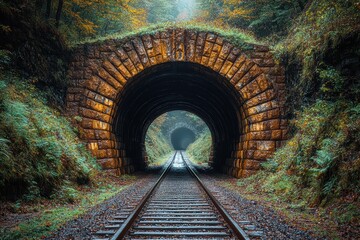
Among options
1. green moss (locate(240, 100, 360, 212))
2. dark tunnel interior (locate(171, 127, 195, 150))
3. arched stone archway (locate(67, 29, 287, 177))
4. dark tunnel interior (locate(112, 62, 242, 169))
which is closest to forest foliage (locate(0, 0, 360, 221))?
green moss (locate(240, 100, 360, 212))

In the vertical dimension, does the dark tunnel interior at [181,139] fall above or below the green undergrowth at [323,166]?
above

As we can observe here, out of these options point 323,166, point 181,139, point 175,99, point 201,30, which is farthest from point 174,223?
point 181,139

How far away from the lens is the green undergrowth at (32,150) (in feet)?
19.0

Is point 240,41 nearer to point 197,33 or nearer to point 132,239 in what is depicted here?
point 197,33

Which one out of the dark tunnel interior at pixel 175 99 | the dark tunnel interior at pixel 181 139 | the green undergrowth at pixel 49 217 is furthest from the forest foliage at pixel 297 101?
the dark tunnel interior at pixel 181 139

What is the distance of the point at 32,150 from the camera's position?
6598mm

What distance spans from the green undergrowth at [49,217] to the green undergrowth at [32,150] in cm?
42

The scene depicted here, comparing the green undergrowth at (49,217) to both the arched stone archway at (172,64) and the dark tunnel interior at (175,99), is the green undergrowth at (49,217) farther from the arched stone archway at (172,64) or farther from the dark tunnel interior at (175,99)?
the dark tunnel interior at (175,99)

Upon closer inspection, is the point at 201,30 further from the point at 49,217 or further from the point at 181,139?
the point at 181,139

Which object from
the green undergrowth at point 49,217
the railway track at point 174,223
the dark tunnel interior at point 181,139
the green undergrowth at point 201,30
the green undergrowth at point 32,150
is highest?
the green undergrowth at point 201,30

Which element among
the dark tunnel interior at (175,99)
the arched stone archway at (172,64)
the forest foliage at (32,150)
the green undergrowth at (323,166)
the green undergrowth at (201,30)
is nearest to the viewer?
the green undergrowth at (323,166)

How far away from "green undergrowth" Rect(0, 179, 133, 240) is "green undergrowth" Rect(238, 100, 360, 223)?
4676mm

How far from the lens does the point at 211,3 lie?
2542cm

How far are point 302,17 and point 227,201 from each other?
812 cm
